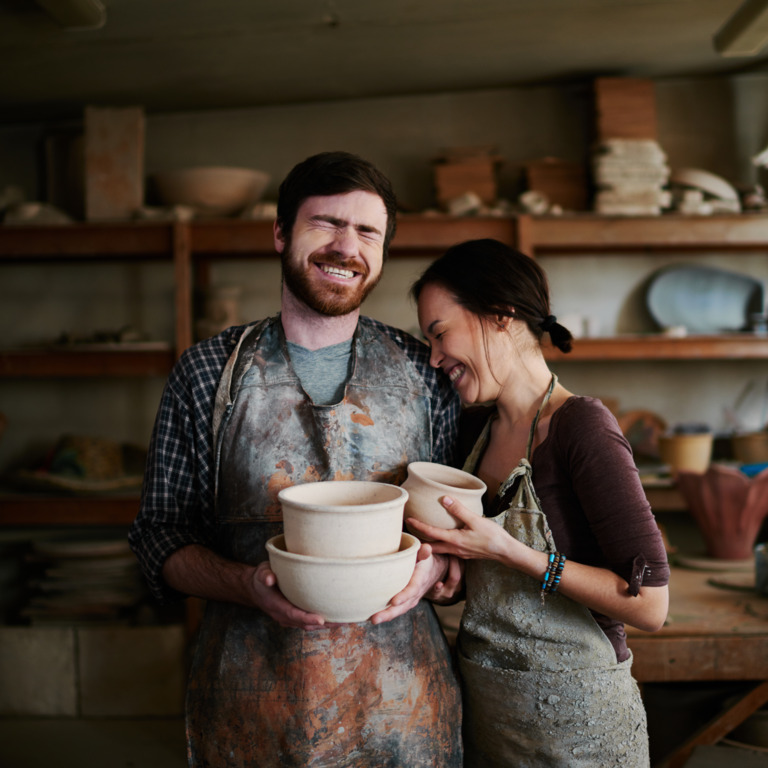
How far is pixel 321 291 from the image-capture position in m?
1.43

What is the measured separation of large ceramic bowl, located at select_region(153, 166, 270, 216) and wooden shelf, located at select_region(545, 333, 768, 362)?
1.69 meters

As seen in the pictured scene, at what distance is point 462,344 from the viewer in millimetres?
1450

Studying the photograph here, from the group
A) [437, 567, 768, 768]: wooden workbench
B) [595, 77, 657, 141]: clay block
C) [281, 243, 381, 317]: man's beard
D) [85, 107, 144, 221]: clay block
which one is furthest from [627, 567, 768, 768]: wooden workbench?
[85, 107, 144, 221]: clay block

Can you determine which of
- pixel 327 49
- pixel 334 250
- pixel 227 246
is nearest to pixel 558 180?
pixel 327 49

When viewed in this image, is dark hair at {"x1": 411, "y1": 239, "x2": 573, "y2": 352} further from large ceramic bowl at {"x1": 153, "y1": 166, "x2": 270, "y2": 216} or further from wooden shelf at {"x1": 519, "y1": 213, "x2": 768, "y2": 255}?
large ceramic bowl at {"x1": 153, "y1": 166, "x2": 270, "y2": 216}

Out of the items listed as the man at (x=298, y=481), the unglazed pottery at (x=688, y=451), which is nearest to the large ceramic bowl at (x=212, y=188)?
the man at (x=298, y=481)

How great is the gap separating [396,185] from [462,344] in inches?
104

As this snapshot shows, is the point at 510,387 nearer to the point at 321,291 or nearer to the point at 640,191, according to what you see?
the point at 321,291

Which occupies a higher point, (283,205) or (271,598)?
(283,205)

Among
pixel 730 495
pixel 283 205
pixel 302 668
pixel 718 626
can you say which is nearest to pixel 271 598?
pixel 302 668

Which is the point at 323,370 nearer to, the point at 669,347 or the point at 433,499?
the point at 433,499

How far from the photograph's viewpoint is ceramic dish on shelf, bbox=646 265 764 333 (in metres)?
3.70

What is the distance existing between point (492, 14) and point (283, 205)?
195 cm

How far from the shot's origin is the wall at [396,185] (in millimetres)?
3803
